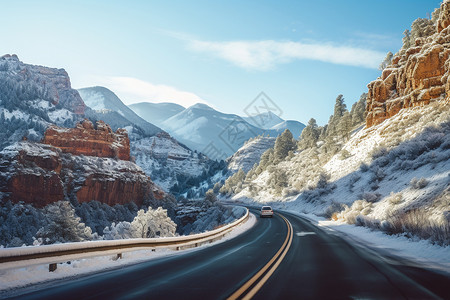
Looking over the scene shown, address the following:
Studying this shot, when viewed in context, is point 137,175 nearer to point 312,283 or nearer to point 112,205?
point 112,205

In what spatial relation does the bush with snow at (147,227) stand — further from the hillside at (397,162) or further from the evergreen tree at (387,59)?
the evergreen tree at (387,59)

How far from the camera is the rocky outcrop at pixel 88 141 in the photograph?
95.1 metres

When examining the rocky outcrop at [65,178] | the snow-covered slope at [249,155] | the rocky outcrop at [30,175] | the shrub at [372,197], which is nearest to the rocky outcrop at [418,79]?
the shrub at [372,197]

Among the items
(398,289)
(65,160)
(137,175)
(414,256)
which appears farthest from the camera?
(137,175)

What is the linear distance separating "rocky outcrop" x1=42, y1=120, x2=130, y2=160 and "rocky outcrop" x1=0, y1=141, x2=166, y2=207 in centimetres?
356

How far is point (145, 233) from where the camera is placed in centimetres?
4200

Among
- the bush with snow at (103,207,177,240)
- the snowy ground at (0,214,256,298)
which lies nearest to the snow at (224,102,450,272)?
the snowy ground at (0,214,256,298)

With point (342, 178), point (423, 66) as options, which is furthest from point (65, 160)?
point (423, 66)

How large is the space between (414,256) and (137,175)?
99.6 meters

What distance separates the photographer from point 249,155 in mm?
174875

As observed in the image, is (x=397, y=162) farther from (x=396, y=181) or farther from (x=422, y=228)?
(x=422, y=228)

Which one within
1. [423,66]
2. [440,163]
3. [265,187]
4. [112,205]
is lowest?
[112,205]

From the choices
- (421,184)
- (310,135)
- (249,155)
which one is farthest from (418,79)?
(249,155)

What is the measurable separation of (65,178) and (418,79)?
8851cm
